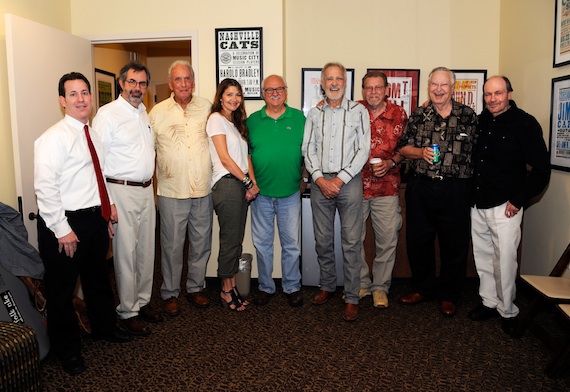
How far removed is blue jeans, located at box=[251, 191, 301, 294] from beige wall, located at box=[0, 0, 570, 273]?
931mm

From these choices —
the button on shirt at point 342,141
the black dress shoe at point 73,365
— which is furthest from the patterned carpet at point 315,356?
the button on shirt at point 342,141

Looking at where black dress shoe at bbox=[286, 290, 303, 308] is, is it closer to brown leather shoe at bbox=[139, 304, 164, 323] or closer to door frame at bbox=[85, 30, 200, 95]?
brown leather shoe at bbox=[139, 304, 164, 323]

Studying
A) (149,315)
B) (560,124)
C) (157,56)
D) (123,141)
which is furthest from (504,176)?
(157,56)

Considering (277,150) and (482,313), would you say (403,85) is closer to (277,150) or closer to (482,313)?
(277,150)

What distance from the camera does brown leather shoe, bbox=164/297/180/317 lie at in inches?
128

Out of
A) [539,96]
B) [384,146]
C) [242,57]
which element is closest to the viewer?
[384,146]

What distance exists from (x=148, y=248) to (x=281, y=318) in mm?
1026

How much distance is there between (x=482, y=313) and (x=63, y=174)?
2.75 meters

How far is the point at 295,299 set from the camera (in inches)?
135

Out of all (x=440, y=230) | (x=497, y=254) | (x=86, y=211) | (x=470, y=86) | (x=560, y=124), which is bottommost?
(x=497, y=254)

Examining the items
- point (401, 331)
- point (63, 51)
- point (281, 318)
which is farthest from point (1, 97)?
point (401, 331)

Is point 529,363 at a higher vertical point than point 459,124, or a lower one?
lower

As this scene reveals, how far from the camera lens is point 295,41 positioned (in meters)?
4.39

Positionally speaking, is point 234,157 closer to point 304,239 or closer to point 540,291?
point 304,239
